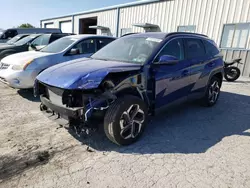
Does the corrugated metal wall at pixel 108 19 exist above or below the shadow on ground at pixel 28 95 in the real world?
above

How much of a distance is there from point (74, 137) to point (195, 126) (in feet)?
7.66

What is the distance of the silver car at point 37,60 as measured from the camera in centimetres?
488

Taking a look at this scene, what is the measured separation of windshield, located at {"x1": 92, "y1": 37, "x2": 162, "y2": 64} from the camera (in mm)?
3312

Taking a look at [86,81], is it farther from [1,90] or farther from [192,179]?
[1,90]

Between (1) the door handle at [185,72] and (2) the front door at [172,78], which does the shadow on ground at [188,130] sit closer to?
(2) the front door at [172,78]

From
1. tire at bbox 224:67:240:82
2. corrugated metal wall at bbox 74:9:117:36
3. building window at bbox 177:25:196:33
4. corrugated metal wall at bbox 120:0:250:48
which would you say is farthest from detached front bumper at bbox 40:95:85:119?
corrugated metal wall at bbox 74:9:117:36

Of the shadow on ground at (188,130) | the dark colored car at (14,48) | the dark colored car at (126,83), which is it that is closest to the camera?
the dark colored car at (126,83)

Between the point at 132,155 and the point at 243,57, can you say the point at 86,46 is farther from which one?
the point at 243,57

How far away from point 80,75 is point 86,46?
3643mm

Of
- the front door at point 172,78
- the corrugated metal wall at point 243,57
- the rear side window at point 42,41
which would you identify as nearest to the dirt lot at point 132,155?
the front door at point 172,78

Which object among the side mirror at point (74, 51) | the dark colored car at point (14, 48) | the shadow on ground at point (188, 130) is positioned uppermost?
the side mirror at point (74, 51)

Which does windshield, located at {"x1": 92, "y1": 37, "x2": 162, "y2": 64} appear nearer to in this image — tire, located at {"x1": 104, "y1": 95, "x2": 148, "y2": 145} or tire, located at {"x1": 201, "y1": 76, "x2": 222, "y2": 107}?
tire, located at {"x1": 104, "y1": 95, "x2": 148, "y2": 145}

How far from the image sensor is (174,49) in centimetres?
366

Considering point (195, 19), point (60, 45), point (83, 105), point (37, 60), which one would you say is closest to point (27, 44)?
point (60, 45)
